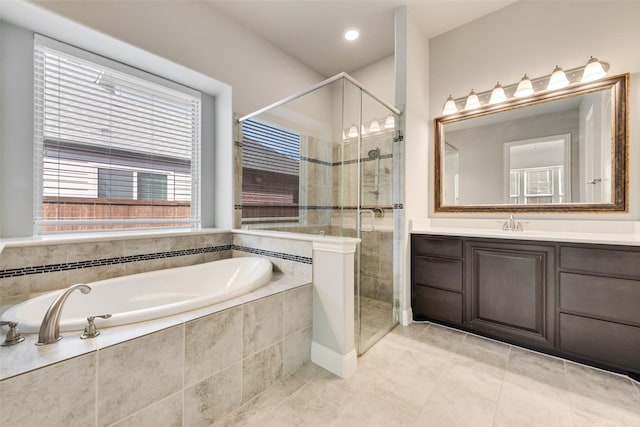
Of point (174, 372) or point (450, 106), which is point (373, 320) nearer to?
point (174, 372)

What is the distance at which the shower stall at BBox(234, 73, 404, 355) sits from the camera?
195 cm

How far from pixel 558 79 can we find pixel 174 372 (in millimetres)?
3171

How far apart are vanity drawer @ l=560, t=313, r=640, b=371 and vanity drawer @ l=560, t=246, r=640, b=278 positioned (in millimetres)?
313

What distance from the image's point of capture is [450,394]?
1.46 metres

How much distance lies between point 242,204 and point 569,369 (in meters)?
2.73

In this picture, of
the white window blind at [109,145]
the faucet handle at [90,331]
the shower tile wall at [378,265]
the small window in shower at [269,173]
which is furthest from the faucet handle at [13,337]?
the shower tile wall at [378,265]

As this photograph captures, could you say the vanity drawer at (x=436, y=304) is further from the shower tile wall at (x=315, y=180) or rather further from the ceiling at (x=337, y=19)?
the ceiling at (x=337, y=19)

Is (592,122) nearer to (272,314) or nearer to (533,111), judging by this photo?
(533,111)

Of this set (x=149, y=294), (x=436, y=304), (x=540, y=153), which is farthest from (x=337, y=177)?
(x=540, y=153)

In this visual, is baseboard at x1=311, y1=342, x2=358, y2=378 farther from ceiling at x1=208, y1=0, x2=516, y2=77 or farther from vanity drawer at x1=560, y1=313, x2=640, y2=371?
ceiling at x1=208, y1=0, x2=516, y2=77

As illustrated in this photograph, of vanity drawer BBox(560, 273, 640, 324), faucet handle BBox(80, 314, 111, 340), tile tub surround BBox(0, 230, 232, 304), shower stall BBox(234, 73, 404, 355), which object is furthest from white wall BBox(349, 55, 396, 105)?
faucet handle BBox(80, 314, 111, 340)

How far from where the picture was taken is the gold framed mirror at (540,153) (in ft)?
6.26

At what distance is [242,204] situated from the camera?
A: 102 inches

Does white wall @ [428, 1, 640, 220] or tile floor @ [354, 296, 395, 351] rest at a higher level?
white wall @ [428, 1, 640, 220]
